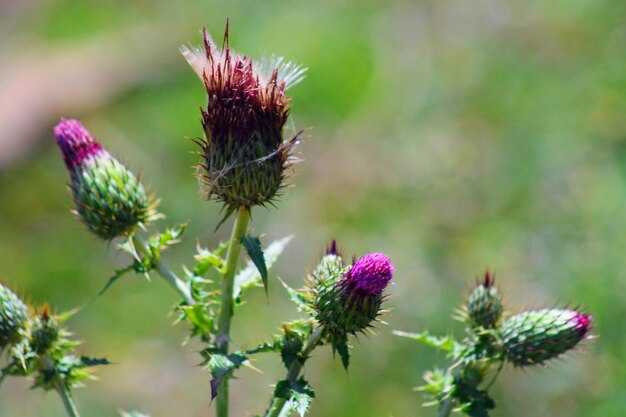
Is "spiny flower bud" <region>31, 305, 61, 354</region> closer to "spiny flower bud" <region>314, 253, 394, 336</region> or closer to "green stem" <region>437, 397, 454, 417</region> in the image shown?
"spiny flower bud" <region>314, 253, 394, 336</region>

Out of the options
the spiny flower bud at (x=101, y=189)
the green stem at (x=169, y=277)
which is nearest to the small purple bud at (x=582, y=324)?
the green stem at (x=169, y=277)

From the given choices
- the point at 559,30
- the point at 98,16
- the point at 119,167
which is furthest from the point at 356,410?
the point at 98,16

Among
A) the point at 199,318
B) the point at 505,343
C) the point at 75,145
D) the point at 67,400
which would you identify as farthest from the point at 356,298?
the point at 75,145

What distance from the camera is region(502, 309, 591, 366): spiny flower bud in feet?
12.7

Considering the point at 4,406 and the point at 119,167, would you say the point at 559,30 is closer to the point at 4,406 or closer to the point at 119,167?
the point at 4,406

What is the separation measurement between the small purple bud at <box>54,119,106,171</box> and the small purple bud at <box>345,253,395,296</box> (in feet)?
5.34

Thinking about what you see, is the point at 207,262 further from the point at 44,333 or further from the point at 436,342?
the point at 436,342

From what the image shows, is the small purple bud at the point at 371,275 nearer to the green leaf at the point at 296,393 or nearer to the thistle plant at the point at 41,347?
the green leaf at the point at 296,393

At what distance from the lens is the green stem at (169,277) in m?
3.88

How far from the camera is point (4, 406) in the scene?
823cm

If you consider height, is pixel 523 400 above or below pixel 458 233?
below

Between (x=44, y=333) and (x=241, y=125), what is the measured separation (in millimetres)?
1261

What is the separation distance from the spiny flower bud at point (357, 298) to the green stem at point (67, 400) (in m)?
1.10

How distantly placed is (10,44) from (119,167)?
37.7 feet
